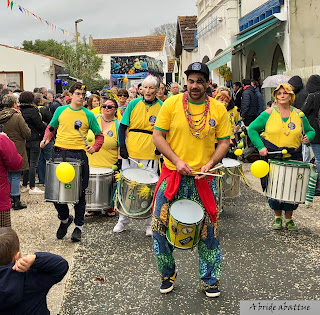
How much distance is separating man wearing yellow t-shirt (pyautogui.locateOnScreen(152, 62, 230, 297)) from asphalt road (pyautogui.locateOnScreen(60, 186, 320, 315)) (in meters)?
0.44

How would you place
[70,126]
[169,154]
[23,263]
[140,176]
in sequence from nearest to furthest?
[23,263]
[169,154]
[70,126]
[140,176]

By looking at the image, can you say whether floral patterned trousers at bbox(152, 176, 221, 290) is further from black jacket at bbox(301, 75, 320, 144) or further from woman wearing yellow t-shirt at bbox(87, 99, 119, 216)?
black jacket at bbox(301, 75, 320, 144)

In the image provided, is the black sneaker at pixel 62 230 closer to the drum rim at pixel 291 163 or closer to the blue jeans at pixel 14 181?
the blue jeans at pixel 14 181

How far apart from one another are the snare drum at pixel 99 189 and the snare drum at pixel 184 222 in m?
2.79

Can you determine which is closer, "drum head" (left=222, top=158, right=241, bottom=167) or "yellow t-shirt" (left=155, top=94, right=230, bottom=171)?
"yellow t-shirt" (left=155, top=94, right=230, bottom=171)

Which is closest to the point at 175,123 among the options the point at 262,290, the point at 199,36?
the point at 262,290

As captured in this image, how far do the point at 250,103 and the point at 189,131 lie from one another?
8.95 metres

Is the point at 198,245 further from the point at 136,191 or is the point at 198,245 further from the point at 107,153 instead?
the point at 107,153

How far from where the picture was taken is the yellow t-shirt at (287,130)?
18.9 feet

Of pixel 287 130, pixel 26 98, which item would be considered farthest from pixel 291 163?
pixel 26 98

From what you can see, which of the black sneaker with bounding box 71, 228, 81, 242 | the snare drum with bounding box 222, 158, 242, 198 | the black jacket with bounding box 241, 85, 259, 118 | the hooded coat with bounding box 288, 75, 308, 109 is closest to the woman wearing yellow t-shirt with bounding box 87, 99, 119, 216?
the black sneaker with bounding box 71, 228, 81, 242

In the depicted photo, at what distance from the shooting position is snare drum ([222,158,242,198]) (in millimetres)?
6848

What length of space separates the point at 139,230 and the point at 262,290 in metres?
2.36

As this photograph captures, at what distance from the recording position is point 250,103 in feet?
41.3
